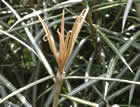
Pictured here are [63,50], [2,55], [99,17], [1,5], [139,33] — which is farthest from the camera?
[1,5]

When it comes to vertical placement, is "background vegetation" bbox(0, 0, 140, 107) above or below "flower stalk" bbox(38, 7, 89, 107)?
above

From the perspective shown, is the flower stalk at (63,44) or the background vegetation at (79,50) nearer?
the flower stalk at (63,44)

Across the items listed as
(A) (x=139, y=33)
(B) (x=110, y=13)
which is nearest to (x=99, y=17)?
(B) (x=110, y=13)

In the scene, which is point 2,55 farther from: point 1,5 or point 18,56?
point 1,5

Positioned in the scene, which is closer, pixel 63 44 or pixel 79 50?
pixel 63 44

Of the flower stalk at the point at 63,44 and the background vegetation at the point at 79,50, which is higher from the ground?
the background vegetation at the point at 79,50

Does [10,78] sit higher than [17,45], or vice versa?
[17,45]

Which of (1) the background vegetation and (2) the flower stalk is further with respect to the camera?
(1) the background vegetation

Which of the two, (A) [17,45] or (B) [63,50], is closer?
(B) [63,50]

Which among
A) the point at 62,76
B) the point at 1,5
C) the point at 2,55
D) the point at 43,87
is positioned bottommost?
the point at 62,76

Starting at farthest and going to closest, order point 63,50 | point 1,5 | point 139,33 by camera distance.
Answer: point 1,5 → point 139,33 → point 63,50
